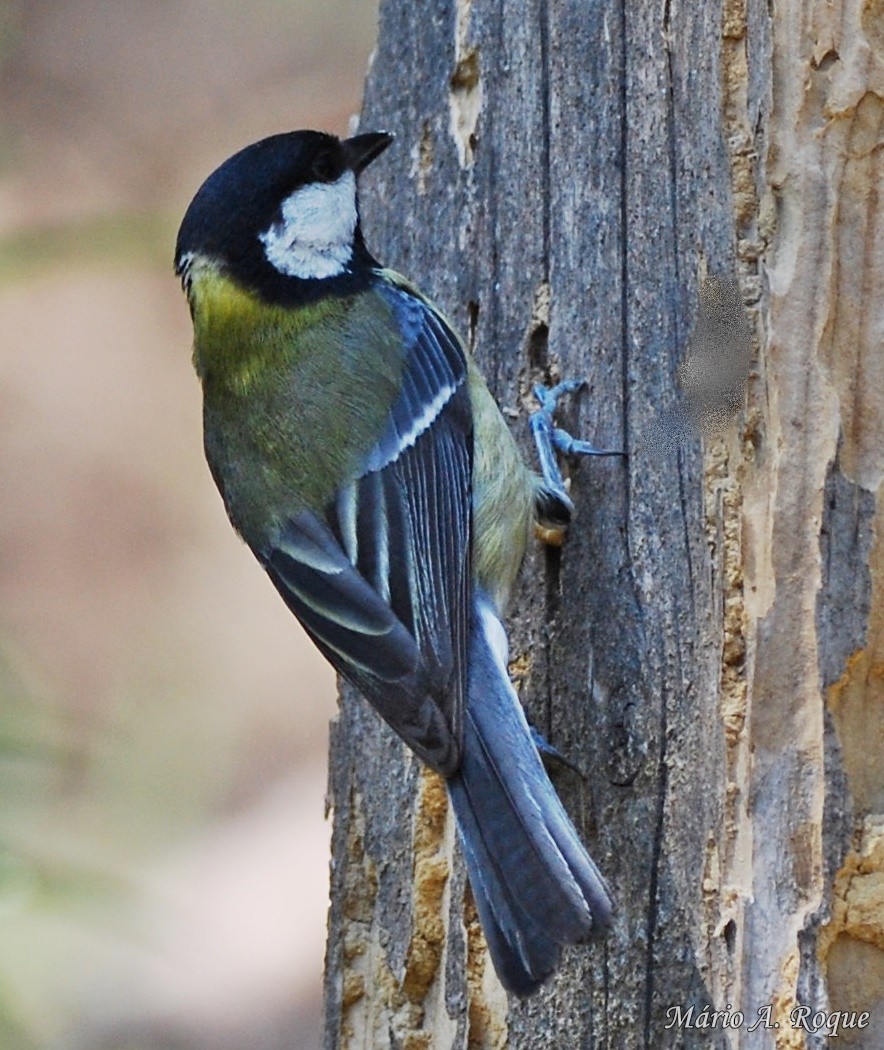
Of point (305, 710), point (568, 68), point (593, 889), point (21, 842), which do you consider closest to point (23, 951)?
point (21, 842)

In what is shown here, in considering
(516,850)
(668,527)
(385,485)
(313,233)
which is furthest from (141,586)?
(516,850)

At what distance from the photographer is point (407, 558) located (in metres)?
2.04

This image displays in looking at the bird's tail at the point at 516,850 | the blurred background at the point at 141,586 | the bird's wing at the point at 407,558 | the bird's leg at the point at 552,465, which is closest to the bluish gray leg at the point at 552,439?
the bird's leg at the point at 552,465

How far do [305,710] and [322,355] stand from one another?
95.1 inches

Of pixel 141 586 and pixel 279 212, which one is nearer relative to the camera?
pixel 279 212

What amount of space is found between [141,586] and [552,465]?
283 cm

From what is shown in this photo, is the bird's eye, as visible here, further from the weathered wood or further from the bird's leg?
the bird's leg

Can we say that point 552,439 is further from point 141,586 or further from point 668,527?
point 141,586

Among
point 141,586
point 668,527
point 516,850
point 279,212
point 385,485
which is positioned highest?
point 141,586

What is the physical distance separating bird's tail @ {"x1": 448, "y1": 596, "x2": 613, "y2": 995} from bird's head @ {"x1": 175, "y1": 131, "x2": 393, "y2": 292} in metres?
0.78

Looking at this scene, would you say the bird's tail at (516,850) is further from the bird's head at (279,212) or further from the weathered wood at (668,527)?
the bird's head at (279,212)

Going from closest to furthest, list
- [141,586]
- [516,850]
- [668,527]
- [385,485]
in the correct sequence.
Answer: [516,850] < [668,527] < [385,485] < [141,586]

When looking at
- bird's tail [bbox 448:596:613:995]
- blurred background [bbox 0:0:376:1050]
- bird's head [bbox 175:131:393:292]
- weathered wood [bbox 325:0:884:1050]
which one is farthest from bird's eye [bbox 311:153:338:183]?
blurred background [bbox 0:0:376:1050]

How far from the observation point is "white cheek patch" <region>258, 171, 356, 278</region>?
2338 mm
